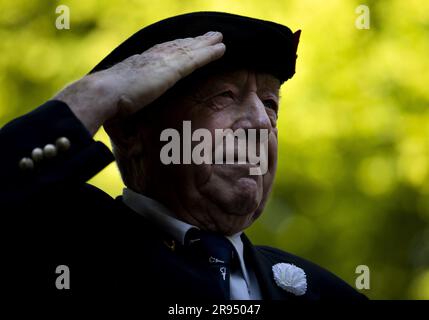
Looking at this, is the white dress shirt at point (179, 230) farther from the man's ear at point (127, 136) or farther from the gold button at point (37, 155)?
the gold button at point (37, 155)

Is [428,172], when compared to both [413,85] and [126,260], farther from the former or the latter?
[126,260]

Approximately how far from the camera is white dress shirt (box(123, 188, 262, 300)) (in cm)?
261

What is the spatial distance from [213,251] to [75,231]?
0.42m

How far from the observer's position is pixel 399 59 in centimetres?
573

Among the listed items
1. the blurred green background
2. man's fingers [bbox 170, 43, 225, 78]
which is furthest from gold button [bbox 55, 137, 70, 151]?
the blurred green background

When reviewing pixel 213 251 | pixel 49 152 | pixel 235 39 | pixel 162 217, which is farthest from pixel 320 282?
pixel 49 152

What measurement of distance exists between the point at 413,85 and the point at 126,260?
367 cm

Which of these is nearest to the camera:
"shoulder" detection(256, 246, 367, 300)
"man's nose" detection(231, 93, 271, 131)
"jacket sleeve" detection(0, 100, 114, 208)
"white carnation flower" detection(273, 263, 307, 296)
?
"jacket sleeve" detection(0, 100, 114, 208)

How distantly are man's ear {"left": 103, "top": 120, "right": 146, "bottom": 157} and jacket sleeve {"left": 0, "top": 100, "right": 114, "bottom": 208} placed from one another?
1.19ft

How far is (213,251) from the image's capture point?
2.62 m

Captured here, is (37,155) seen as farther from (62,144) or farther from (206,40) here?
(206,40)

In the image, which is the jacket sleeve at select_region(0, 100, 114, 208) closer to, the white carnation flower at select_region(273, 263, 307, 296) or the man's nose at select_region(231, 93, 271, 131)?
the man's nose at select_region(231, 93, 271, 131)

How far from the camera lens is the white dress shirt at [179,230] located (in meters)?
2.61

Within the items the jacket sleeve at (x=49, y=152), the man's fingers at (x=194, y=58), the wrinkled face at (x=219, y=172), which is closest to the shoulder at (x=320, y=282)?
the wrinkled face at (x=219, y=172)
